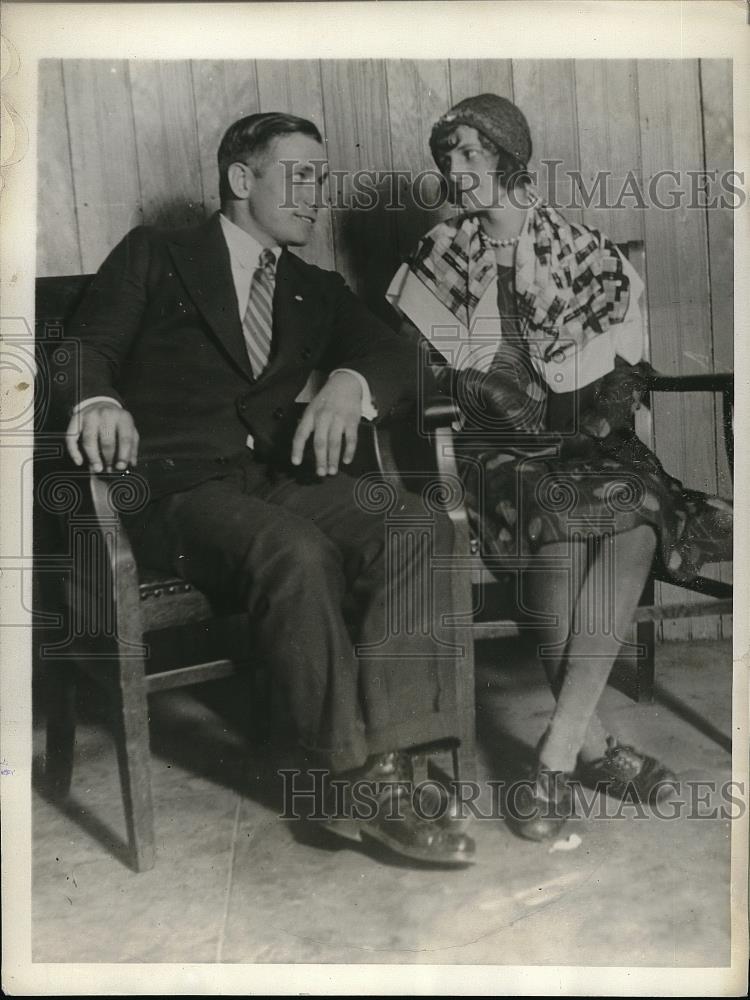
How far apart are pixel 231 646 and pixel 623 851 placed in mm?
653

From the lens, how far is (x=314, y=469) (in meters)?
1.09

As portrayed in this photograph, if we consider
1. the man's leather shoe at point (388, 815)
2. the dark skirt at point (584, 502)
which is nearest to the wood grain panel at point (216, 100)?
the dark skirt at point (584, 502)

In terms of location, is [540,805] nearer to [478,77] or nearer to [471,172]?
[471,172]

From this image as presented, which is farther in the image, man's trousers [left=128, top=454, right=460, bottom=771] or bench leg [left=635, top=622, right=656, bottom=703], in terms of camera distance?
bench leg [left=635, top=622, right=656, bottom=703]

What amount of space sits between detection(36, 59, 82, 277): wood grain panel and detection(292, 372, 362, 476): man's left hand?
1.34ft

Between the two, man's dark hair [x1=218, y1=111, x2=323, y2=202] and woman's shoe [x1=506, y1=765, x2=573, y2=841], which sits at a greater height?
man's dark hair [x1=218, y1=111, x2=323, y2=202]

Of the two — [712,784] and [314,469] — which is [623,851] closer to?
[712,784]

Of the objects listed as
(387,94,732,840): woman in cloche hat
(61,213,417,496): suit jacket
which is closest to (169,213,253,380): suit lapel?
(61,213,417,496): suit jacket

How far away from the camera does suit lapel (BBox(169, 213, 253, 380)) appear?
1.10m

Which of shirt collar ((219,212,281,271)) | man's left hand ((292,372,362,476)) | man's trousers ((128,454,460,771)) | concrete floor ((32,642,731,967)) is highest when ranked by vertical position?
shirt collar ((219,212,281,271))

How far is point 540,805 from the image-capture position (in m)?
1.12

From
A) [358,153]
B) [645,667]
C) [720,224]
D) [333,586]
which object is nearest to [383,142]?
[358,153]

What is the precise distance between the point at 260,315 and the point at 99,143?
1.10ft

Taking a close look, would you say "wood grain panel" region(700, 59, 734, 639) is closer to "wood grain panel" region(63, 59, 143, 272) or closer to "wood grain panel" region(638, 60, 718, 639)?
"wood grain panel" region(638, 60, 718, 639)
